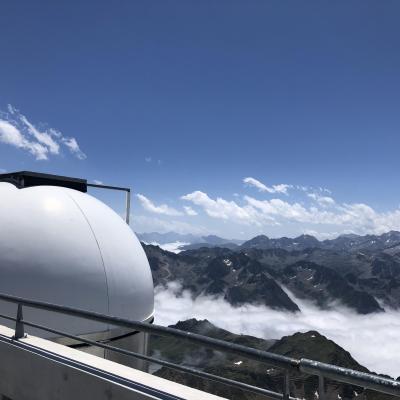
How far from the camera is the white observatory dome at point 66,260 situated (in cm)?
959

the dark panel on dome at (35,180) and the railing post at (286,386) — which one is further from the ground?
the dark panel on dome at (35,180)

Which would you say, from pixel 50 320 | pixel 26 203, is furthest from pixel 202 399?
pixel 26 203

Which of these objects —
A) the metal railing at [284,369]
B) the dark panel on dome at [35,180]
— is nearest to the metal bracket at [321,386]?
the metal railing at [284,369]

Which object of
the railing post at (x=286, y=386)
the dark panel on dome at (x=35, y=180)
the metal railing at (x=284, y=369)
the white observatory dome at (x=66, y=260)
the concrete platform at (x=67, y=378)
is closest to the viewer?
the metal railing at (x=284, y=369)

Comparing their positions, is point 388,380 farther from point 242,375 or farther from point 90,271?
point 242,375

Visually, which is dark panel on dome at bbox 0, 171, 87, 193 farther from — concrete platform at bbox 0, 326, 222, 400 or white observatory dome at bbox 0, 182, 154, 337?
concrete platform at bbox 0, 326, 222, 400

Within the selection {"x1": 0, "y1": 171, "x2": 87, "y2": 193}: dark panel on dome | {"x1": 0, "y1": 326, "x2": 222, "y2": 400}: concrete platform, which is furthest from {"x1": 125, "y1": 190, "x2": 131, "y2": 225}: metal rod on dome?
{"x1": 0, "y1": 326, "x2": 222, "y2": 400}: concrete platform

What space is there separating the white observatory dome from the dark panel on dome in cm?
30

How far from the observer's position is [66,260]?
10031mm

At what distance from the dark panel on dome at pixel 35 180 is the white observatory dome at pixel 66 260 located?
1.00 ft

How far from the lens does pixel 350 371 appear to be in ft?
11.2

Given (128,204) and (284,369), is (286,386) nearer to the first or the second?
(284,369)

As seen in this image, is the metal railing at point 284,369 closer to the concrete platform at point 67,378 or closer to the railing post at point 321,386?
the railing post at point 321,386

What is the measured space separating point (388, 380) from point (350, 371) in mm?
329
